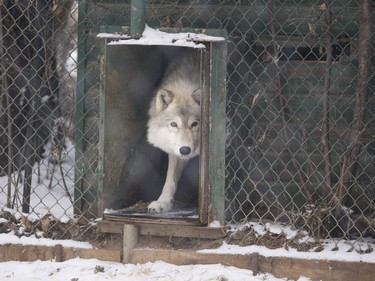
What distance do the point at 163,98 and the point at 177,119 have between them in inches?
12.3

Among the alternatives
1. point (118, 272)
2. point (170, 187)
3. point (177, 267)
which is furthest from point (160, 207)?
point (118, 272)

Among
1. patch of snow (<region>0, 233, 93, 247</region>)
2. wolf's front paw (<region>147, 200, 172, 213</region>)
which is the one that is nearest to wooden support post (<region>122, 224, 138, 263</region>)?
patch of snow (<region>0, 233, 93, 247</region>)

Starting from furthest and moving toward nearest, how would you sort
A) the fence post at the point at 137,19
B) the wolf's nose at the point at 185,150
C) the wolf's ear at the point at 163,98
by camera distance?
the wolf's ear at the point at 163,98 < the wolf's nose at the point at 185,150 < the fence post at the point at 137,19

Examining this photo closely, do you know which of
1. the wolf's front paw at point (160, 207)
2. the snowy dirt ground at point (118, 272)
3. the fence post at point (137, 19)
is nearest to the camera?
the snowy dirt ground at point (118, 272)

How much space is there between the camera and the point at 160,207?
5.46 m

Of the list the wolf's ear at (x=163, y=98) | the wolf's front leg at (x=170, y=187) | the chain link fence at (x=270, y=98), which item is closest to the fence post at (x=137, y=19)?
the chain link fence at (x=270, y=98)

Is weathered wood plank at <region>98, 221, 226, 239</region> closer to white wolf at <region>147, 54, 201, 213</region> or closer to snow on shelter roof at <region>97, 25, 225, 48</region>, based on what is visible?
white wolf at <region>147, 54, 201, 213</region>

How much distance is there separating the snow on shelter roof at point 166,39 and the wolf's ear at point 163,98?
976 mm

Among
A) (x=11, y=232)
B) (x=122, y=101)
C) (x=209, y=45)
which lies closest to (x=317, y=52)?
(x=209, y=45)

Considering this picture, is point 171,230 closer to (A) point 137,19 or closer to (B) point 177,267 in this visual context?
(B) point 177,267

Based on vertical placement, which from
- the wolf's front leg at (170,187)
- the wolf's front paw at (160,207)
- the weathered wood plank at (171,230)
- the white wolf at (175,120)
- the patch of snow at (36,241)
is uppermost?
the white wolf at (175,120)

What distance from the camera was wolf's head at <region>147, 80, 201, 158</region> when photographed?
544cm

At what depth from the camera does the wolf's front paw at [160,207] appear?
5425 mm

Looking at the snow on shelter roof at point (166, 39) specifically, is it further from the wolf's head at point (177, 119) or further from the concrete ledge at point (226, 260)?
the concrete ledge at point (226, 260)
